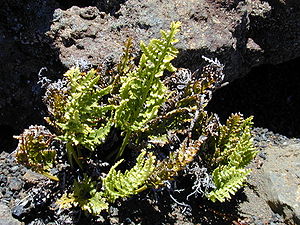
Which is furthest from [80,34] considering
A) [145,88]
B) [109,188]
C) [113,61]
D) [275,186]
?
[275,186]

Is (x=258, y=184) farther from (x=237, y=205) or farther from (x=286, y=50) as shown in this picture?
(x=286, y=50)

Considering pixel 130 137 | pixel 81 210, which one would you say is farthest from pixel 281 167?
pixel 81 210

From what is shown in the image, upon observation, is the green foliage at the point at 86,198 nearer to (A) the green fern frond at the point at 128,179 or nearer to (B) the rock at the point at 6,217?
(A) the green fern frond at the point at 128,179

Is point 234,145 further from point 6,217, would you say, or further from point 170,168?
point 6,217

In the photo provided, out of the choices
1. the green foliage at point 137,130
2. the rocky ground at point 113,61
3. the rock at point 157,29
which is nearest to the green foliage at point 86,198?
the green foliage at point 137,130

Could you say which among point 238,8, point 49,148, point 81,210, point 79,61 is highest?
→ point 238,8

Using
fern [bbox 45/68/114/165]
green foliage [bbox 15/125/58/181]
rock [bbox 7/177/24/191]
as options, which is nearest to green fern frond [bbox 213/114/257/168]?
fern [bbox 45/68/114/165]
